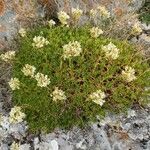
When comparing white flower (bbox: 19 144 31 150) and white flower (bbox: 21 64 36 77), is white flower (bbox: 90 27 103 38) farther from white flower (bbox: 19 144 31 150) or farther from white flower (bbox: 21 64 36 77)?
white flower (bbox: 19 144 31 150)

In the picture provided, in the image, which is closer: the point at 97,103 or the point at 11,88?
the point at 97,103

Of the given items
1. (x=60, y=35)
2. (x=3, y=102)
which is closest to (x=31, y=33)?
(x=60, y=35)

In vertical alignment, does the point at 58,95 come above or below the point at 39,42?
below

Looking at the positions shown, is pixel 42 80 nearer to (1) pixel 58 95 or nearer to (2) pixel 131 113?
(1) pixel 58 95

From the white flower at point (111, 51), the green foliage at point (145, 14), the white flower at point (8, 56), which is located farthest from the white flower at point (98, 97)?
the green foliage at point (145, 14)

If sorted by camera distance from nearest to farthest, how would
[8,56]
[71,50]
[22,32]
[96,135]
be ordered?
[71,50] → [96,135] → [8,56] → [22,32]

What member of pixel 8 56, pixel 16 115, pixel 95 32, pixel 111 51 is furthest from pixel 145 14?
pixel 16 115

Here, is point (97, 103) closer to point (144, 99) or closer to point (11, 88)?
point (144, 99)

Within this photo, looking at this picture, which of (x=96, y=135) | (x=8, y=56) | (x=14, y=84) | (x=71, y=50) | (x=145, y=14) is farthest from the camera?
(x=145, y=14)

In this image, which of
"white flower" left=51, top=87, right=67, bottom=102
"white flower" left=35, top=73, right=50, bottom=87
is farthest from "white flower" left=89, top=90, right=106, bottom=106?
"white flower" left=35, top=73, right=50, bottom=87
